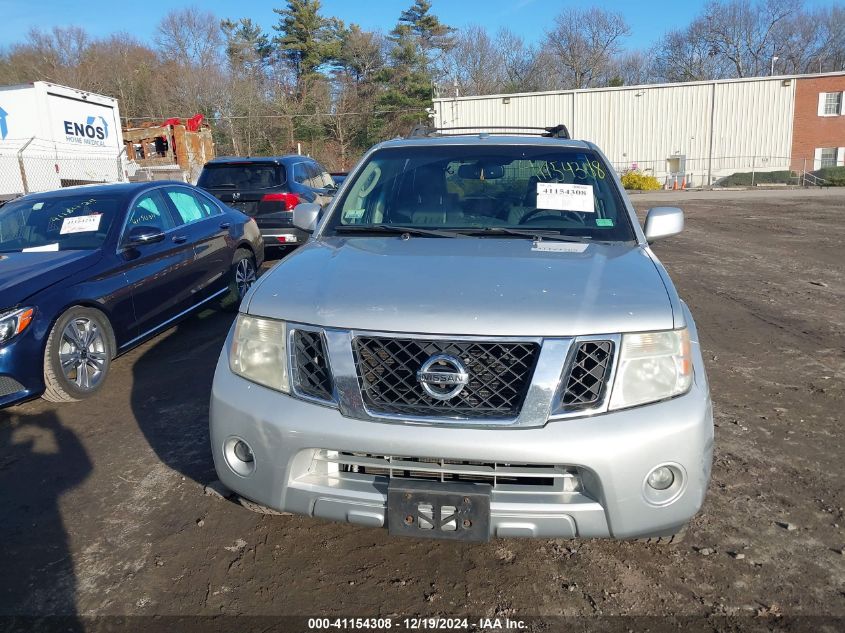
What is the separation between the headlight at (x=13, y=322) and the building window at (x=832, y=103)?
44709 mm

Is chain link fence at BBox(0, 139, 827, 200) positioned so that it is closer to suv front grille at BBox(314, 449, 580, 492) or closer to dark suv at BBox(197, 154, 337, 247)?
dark suv at BBox(197, 154, 337, 247)

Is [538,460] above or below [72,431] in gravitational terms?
above

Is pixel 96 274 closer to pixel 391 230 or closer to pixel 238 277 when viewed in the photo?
pixel 238 277

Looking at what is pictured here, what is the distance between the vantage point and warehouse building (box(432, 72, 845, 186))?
37.7 m

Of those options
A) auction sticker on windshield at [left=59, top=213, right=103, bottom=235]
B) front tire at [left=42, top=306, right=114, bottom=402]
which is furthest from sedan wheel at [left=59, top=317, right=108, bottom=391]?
auction sticker on windshield at [left=59, top=213, right=103, bottom=235]

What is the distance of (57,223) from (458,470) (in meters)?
4.76

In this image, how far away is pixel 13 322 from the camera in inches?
163

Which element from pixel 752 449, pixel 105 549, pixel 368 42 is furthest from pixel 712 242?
pixel 368 42

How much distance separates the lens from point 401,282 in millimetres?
2590

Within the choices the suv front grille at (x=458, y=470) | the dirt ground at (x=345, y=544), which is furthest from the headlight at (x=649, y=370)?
the dirt ground at (x=345, y=544)

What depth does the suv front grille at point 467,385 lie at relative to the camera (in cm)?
227

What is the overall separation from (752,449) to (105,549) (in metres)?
3.47

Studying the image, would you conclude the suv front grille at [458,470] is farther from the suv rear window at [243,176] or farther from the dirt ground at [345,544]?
the suv rear window at [243,176]

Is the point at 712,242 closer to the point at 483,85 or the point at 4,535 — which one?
the point at 4,535
